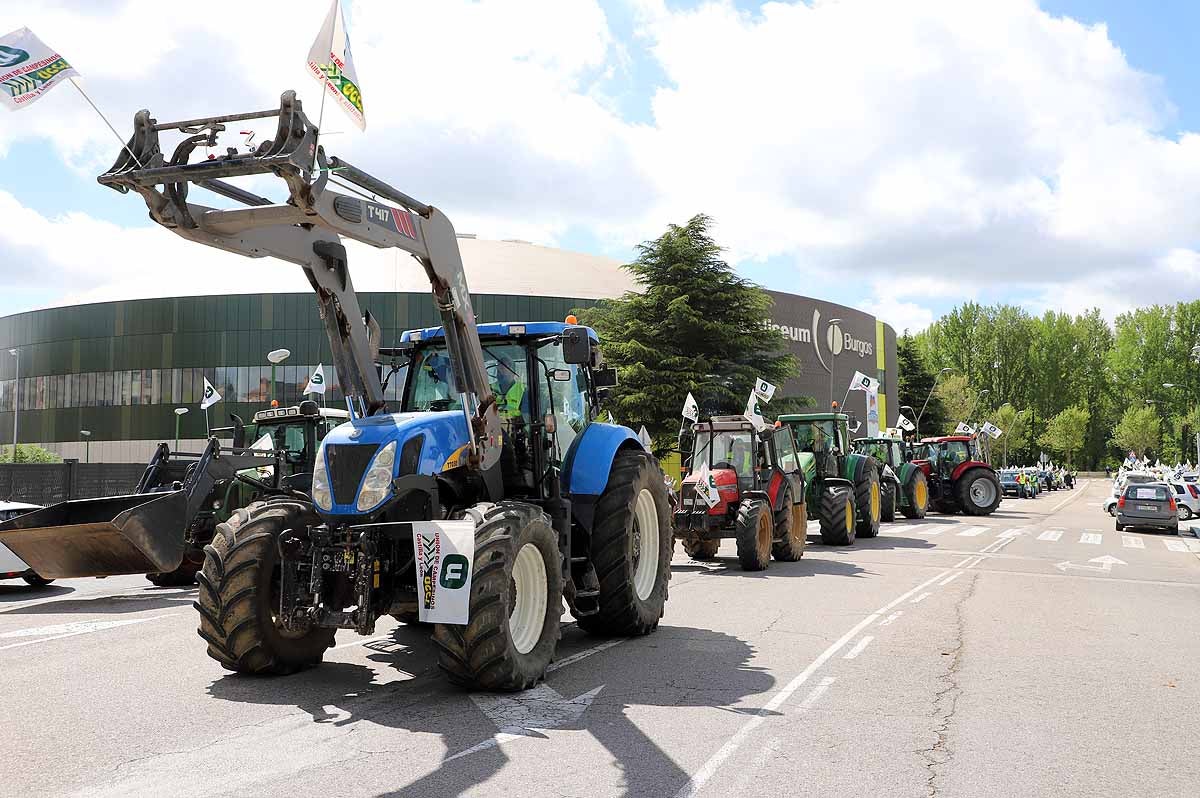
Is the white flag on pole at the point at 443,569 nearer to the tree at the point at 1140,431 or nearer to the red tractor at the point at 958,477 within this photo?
the red tractor at the point at 958,477

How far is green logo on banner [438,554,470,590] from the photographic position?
20.6 feet

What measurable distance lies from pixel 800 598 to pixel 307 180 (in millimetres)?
8404

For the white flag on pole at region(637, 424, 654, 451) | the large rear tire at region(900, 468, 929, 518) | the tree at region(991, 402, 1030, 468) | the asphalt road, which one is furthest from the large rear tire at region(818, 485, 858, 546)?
the tree at region(991, 402, 1030, 468)

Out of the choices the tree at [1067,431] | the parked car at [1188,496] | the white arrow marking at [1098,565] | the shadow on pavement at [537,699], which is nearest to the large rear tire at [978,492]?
the parked car at [1188,496]

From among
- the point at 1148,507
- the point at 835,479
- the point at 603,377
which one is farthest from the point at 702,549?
the point at 1148,507

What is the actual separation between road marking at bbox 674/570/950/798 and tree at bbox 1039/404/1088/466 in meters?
104

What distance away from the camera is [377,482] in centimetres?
665

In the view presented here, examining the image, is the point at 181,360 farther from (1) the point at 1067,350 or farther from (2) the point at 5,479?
(1) the point at 1067,350

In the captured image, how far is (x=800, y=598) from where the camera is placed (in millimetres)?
12031

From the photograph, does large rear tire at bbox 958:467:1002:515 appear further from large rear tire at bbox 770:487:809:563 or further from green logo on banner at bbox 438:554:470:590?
green logo on banner at bbox 438:554:470:590

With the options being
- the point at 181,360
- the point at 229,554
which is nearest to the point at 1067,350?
the point at 181,360

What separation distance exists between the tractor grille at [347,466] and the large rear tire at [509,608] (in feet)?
2.96

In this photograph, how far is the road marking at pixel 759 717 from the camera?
4.96 meters

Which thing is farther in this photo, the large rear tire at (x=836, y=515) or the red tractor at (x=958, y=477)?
the red tractor at (x=958, y=477)
